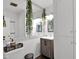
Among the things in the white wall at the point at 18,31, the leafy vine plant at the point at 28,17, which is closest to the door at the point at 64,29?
the white wall at the point at 18,31

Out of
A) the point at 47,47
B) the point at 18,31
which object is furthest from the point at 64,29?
the point at 47,47

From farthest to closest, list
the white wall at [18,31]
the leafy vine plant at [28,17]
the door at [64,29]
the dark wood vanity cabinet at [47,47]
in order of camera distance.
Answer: the dark wood vanity cabinet at [47,47] < the leafy vine plant at [28,17] < the white wall at [18,31] < the door at [64,29]

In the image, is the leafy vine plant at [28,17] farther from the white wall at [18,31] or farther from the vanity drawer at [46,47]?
the vanity drawer at [46,47]

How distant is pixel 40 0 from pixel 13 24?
63.0 inches

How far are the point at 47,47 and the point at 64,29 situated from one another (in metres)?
2.14

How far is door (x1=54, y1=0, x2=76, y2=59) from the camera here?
114 centimetres

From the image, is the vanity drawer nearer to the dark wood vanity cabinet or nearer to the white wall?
the dark wood vanity cabinet

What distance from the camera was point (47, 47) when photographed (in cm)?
321

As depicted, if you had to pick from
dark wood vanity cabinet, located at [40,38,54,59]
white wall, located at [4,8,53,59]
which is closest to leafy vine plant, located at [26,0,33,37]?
white wall, located at [4,8,53,59]

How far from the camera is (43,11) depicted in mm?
3936

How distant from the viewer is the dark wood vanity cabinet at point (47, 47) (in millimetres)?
3033

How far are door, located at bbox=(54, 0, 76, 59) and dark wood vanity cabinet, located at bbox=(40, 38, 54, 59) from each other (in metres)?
1.72

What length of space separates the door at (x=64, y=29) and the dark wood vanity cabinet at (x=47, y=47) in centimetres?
172

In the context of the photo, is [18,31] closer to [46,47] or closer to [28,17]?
[28,17]
